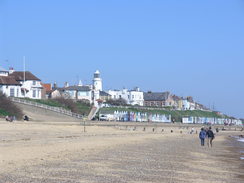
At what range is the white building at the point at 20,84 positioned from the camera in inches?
2882

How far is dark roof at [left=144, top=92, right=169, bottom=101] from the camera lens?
5793 inches

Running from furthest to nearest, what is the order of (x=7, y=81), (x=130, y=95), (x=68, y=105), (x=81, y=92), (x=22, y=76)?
(x=130, y=95), (x=81, y=92), (x=22, y=76), (x=68, y=105), (x=7, y=81)

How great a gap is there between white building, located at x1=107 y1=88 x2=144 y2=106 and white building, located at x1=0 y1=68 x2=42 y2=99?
2455 inches

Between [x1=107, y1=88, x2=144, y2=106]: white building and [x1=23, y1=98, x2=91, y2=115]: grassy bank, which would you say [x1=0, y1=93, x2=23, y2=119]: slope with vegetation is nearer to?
[x1=23, y1=98, x2=91, y2=115]: grassy bank

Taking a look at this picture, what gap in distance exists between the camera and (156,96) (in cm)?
14888

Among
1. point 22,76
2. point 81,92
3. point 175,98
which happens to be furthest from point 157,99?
point 22,76

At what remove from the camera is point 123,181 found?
1417cm

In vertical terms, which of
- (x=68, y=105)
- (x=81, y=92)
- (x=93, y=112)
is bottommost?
(x=93, y=112)

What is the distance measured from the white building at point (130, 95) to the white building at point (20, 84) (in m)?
62.4

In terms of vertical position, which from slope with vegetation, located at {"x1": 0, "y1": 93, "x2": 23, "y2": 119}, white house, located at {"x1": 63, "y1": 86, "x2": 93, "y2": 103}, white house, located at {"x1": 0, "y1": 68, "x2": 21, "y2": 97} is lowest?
slope with vegetation, located at {"x1": 0, "y1": 93, "x2": 23, "y2": 119}

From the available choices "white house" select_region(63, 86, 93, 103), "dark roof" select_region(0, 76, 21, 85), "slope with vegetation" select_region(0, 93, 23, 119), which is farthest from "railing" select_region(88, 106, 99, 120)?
"slope with vegetation" select_region(0, 93, 23, 119)

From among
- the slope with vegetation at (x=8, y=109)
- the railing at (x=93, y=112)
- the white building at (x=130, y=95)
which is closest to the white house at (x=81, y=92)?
the railing at (x=93, y=112)

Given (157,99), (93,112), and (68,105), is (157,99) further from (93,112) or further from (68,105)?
(68,105)

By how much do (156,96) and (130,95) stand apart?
364 inches
